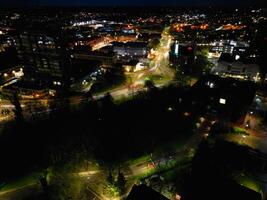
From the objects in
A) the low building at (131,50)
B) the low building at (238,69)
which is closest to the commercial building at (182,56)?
the low building at (238,69)

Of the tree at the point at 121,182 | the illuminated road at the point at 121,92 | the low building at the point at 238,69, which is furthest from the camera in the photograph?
the low building at the point at 238,69

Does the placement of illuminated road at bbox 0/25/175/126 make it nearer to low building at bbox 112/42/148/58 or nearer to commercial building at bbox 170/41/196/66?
commercial building at bbox 170/41/196/66

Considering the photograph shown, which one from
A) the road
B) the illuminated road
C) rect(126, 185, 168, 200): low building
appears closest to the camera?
rect(126, 185, 168, 200): low building

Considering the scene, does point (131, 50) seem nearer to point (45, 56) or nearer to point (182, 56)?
point (182, 56)

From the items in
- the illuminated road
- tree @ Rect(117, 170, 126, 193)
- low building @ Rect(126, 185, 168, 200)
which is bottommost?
the illuminated road

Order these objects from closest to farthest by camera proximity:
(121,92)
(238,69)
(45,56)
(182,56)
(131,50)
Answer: (121,92), (45,56), (238,69), (182,56), (131,50)

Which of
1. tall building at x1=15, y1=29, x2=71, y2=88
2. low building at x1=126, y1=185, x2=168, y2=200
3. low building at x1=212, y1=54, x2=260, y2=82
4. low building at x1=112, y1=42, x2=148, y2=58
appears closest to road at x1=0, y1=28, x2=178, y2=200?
low building at x1=126, y1=185, x2=168, y2=200

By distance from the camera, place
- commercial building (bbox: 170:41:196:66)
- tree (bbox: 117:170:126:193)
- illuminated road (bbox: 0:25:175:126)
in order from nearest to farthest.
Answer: tree (bbox: 117:170:126:193), illuminated road (bbox: 0:25:175:126), commercial building (bbox: 170:41:196:66)

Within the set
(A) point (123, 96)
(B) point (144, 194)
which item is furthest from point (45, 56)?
(B) point (144, 194)

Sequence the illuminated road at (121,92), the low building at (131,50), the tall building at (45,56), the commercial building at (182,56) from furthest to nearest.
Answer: the low building at (131,50)
the commercial building at (182,56)
the tall building at (45,56)
the illuminated road at (121,92)

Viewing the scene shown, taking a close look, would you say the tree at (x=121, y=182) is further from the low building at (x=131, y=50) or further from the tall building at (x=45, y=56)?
the low building at (x=131, y=50)
